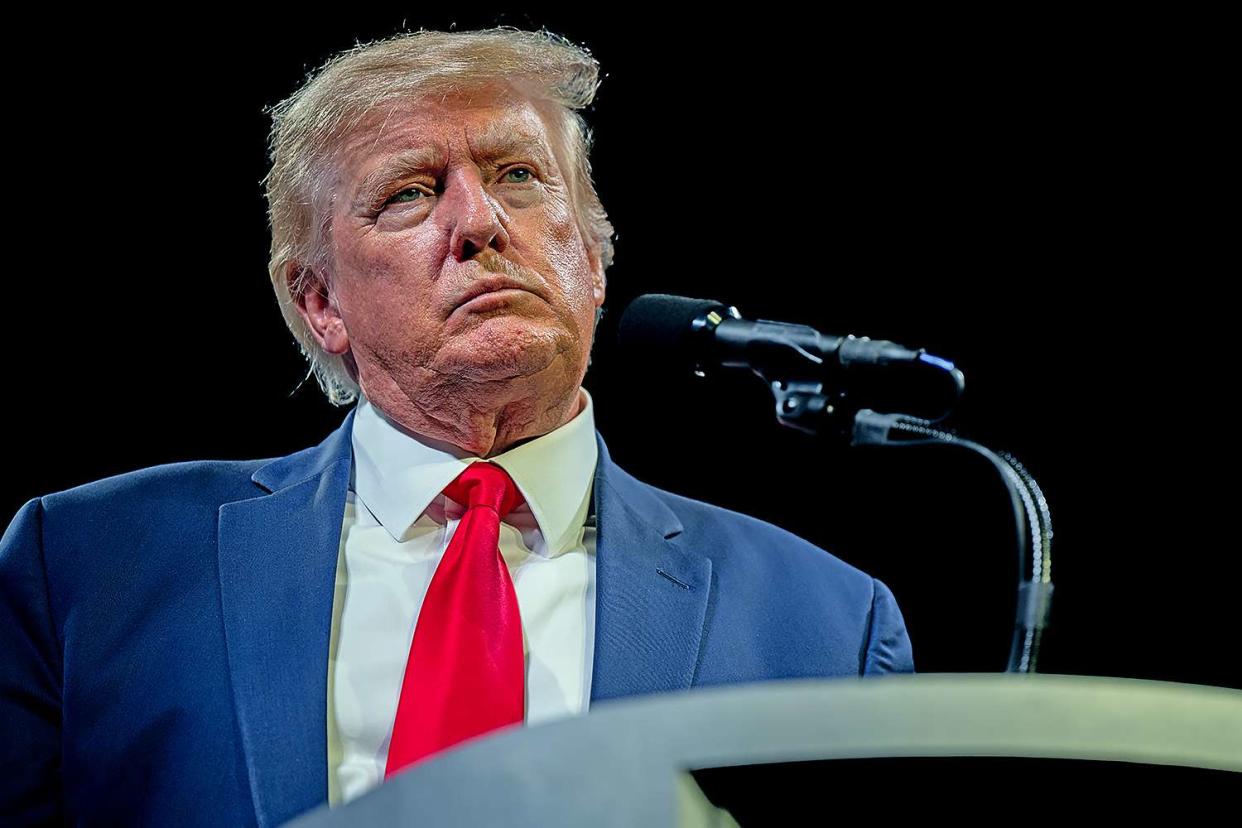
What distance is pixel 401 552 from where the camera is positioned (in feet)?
6.50

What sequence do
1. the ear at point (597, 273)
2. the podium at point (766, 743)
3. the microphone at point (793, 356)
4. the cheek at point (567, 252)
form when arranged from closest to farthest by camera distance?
the podium at point (766, 743), the microphone at point (793, 356), the cheek at point (567, 252), the ear at point (597, 273)

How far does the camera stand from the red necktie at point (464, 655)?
5.58 feet

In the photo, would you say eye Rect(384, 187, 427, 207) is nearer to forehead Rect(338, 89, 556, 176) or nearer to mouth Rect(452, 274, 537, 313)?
forehead Rect(338, 89, 556, 176)

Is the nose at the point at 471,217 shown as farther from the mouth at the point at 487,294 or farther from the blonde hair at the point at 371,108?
the blonde hair at the point at 371,108

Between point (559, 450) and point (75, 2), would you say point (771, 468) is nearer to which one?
point (559, 450)

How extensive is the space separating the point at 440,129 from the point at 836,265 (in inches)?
40.2

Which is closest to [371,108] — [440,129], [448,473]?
[440,129]

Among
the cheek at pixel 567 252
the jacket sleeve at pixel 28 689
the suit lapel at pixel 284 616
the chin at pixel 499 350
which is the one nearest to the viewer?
the suit lapel at pixel 284 616

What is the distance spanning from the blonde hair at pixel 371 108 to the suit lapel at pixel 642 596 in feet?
1.82

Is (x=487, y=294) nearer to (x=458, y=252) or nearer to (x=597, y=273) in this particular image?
(x=458, y=252)

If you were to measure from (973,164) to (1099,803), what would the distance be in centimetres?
219

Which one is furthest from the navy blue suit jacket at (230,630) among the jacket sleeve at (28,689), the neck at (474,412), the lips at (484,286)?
the lips at (484,286)

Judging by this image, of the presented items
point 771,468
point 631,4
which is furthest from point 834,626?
point 631,4

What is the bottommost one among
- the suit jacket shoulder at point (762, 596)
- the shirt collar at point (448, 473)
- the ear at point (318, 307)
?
the suit jacket shoulder at point (762, 596)
